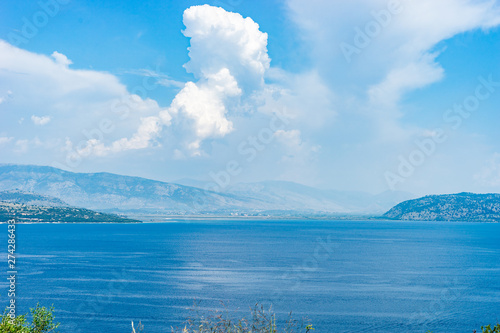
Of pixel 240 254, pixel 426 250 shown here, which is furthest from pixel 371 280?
pixel 426 250

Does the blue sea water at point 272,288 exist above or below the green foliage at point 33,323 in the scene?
below

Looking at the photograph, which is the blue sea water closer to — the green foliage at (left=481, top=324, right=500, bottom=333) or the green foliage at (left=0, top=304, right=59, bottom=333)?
the green foliage at (left=0, top=304, right=59, bottom=333)

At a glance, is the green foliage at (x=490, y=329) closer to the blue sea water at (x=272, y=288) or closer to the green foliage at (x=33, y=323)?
the blue sea water at (x=272, y=288)

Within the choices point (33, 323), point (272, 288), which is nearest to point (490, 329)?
point (33, 323)

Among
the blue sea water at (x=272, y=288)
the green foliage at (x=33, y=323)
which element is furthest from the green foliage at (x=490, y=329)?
the green foliage at (x=33, y=323)

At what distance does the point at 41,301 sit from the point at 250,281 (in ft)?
140

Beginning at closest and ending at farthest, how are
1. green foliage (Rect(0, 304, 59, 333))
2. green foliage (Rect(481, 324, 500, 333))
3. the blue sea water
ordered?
1. green foliage (Rect(481, 324, 500, 333))
2. green foliage (Rect(0, 304, 59, 333))
3. the blue sea water

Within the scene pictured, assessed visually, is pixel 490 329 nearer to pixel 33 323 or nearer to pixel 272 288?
pixel 33 323

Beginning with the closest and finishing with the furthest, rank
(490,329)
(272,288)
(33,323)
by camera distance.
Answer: (490,329), (33,323), (272,288)

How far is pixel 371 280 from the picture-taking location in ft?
329

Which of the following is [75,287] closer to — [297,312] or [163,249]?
[297,312]

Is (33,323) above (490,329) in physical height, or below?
below

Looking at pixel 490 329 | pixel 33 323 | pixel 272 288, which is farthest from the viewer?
pixel 272 288

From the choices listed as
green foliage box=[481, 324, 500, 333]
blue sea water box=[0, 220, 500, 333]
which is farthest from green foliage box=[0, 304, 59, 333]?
green foliage box=[481, 324, 500, 333]
